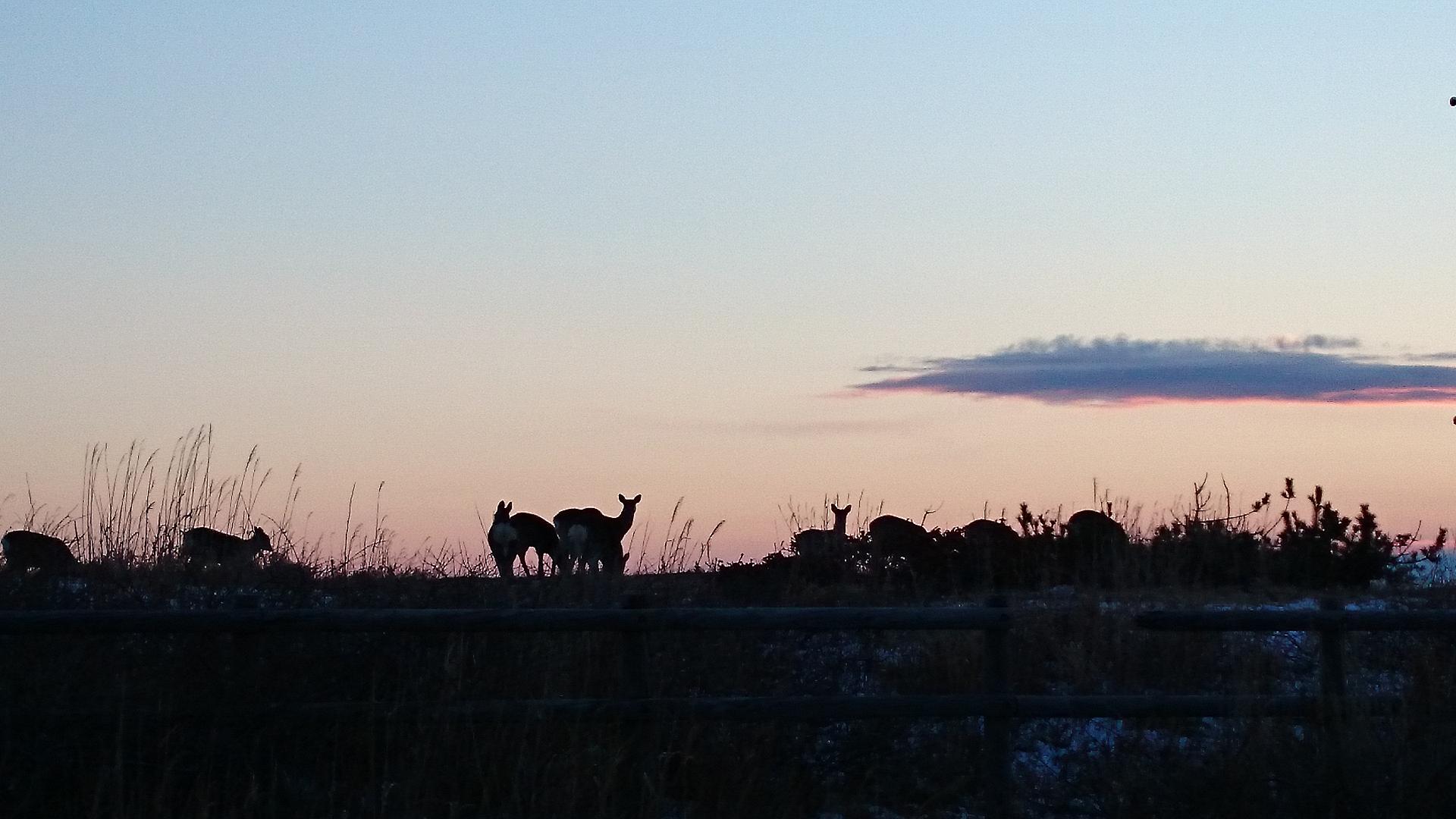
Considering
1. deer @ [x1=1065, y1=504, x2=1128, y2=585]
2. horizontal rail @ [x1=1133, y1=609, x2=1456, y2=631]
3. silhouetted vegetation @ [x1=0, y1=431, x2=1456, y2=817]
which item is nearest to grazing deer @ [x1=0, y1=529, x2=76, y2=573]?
silhouetted vegetation @ [x1=0, y1=431, x2=1456, y2=817]

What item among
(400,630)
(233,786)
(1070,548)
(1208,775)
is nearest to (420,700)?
(400,630)

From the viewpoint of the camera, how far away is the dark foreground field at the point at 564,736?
7621mm

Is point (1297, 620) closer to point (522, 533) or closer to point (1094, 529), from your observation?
point (1094, 529)

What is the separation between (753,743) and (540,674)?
1.46m

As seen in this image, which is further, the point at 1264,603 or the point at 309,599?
the point at 1264,603

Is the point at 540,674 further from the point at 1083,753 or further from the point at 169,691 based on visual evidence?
the point at 1083,753

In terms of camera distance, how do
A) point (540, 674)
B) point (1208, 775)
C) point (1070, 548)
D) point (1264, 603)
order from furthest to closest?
point (1070, 548) < point (1264, 603) < point (540, 674) < point (1208, 775)

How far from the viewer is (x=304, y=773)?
8219mm

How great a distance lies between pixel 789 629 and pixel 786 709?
A: 0.44 m

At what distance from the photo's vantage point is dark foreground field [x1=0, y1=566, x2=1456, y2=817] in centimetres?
762

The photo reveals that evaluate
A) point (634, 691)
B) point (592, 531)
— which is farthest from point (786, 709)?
point (592, 531)

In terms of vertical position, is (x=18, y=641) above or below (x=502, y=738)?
above

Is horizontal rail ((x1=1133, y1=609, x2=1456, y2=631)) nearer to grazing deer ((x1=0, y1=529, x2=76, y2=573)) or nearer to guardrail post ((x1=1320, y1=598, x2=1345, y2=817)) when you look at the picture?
guardrail post ((x1=1320, y1=598, x2=1345, y2=817))

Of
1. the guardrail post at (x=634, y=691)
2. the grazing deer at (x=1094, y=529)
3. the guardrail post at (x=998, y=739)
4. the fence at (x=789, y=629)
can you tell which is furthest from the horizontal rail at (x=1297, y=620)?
the grazing deer at (x=1094, y=529)
